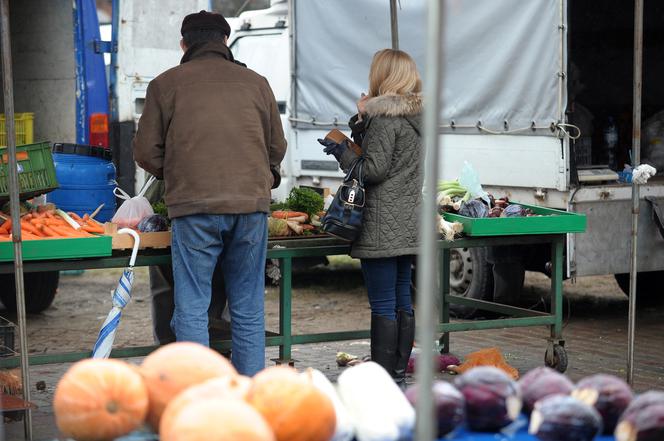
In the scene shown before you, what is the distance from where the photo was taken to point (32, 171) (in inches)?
226

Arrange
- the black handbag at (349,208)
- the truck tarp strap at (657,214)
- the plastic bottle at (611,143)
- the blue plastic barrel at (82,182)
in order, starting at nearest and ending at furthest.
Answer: the black handbag at (349,208)
the blue plastic barrel at (82,182)
the truck tarp strap at (657,214)
the plastic bottle at (611,143)

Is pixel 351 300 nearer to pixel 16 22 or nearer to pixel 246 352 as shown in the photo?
pixel 16 22

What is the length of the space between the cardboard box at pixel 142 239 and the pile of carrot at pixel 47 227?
0.26 ft

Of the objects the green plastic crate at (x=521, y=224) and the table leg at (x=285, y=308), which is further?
the green plastic crate at (x=521, y=224)

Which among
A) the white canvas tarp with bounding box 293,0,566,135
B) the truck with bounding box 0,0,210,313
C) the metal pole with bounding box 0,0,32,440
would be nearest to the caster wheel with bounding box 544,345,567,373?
the white canvas tarp with bounding box 293,0,566,135

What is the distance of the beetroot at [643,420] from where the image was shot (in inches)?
110

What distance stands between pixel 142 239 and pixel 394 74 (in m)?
1.59

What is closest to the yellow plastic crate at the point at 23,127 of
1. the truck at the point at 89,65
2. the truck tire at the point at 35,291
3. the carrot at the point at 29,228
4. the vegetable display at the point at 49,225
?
the truck at the point at 89,65

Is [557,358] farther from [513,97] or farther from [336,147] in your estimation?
[513,97]

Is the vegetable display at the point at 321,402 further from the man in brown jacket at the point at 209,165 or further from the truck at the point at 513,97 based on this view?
the truck at the point at 513,97

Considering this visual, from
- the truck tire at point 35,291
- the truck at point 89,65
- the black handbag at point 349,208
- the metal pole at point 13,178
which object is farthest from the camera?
the truck tire at point 35,291

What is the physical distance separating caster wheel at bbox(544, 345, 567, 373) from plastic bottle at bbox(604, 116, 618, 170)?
2.67 m

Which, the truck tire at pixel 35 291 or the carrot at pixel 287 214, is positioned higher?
the carrot at pixel 287 214

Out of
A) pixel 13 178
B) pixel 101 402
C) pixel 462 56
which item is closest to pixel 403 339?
pixel 13 178
